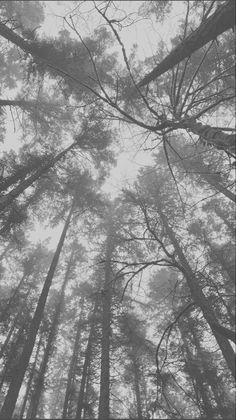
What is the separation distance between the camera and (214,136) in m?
2.02

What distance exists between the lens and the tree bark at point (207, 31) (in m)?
2.32

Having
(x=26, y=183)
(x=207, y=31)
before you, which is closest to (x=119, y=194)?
(x=26, y=183)

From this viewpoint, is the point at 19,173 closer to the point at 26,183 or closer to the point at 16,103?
the point at 26,183

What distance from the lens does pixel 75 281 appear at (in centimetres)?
2280

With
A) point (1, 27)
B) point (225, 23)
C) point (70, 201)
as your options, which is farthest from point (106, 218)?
point (225, 23)

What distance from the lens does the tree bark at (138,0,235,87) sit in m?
2.32

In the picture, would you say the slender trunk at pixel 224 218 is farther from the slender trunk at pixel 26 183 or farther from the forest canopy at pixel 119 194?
the slender trunk at pixel 26 183

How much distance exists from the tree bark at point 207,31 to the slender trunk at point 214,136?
2.64ft

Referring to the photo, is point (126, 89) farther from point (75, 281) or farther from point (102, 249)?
point (75, 281)

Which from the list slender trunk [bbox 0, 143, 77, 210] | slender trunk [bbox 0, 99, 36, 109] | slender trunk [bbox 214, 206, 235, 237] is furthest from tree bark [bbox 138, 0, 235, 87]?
slender trunk [bbox 214, 206, 235, 237]

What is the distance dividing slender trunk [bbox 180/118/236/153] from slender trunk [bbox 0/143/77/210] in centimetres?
756

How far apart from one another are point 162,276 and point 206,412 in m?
12.5

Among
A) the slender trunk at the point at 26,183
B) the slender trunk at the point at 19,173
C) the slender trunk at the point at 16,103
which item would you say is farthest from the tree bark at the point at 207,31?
the slender trunk at the point at 16,103

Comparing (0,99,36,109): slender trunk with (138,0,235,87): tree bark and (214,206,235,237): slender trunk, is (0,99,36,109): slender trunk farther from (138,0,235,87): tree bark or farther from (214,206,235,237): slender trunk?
(214,206,235,237): slender trunk
